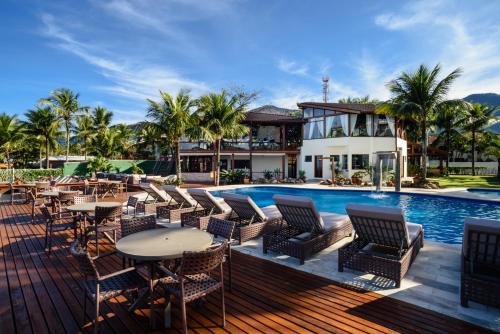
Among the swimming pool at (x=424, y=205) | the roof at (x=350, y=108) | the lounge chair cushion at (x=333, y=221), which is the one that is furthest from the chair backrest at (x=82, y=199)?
the roof at (x=350, y=108)

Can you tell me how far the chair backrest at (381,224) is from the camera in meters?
4.38

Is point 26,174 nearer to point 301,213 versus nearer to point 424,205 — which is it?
point 301,213

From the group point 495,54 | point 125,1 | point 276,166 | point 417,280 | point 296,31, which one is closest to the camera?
point 417,280

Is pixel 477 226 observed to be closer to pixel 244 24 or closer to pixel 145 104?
pixel 244 24

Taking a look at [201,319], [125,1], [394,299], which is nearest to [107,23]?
[125,1]

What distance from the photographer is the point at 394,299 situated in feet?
12.5

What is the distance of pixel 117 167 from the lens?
92.1ft

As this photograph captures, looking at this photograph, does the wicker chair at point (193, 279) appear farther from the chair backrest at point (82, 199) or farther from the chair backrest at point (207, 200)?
the chair backrest at point (82, 199)

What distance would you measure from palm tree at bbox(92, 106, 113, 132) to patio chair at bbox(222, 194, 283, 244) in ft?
114

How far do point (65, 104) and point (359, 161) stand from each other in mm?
30694

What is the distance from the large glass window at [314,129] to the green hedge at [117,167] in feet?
55.7

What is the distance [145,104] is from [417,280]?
20.3 metres

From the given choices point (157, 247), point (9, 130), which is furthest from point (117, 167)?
point (157, 247)

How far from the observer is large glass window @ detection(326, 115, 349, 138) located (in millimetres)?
24047
